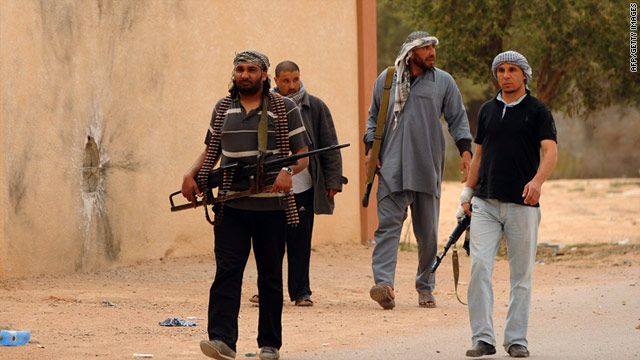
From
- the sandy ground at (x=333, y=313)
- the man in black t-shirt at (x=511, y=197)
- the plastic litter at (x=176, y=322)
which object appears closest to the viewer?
the man in black t-shirt at (x=511, y=197)

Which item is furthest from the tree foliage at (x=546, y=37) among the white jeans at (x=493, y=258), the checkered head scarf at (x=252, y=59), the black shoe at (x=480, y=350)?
the black shoe at (x=480, y=350)

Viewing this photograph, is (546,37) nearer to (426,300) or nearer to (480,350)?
(426,300)

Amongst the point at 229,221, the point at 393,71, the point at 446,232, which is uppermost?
the point at 393,71

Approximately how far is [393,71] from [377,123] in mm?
427

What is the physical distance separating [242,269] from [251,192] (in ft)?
1.46

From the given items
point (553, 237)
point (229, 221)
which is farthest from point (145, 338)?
point (553, 237)

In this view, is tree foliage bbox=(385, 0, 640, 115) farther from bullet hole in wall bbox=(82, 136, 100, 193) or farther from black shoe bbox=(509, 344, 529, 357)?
black shoe bbox=(509, 344, 529, 357)

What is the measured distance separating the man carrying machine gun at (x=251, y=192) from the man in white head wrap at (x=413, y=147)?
230 centimetres

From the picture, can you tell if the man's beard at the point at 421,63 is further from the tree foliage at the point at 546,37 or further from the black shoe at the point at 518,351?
the tree foliage at the point at 546,37

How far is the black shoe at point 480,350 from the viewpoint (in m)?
6.00

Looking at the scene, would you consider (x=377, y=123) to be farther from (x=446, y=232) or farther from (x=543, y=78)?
(x=446, y=232)

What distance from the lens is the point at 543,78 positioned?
15.5 metres

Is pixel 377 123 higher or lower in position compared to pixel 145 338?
higher

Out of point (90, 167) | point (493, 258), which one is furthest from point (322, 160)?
point (90, 167)
